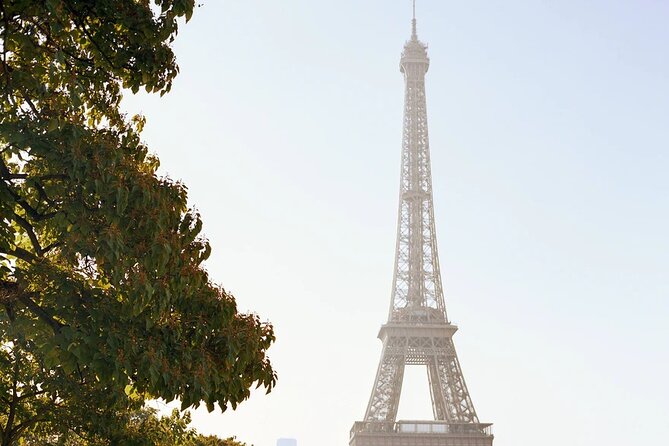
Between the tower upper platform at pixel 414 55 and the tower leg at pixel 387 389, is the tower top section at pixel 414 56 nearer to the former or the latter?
the tower upper platform at pixel 414 55

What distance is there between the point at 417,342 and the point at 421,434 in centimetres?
901

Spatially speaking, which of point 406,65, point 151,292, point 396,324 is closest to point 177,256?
point 151,292

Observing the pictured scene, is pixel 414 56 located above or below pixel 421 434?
above

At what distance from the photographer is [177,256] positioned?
31.8 feet

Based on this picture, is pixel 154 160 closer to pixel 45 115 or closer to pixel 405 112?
pixel 45 115

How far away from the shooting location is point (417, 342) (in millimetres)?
80812

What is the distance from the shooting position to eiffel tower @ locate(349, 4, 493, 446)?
251 feet

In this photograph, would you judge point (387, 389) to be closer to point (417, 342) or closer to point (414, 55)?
point (417, 342)

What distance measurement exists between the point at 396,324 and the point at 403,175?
16.5 metres

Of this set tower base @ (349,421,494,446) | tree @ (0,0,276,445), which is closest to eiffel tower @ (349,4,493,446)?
tower base @ (349,421,494,446)

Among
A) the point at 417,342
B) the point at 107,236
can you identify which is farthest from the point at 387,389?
the point at 107,236

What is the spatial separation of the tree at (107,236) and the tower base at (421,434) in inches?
2665

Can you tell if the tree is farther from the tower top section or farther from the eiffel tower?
the tower top section

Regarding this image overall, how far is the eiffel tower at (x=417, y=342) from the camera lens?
76562 mm
